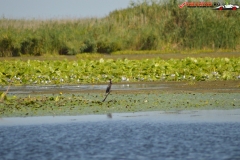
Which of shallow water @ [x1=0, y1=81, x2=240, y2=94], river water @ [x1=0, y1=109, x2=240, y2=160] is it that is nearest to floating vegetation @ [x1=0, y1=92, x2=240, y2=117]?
river water @ [x1=0, y1=109, x2=240, y2=160]

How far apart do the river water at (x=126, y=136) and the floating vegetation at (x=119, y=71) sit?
719 centimetres

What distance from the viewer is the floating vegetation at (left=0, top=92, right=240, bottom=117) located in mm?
14188

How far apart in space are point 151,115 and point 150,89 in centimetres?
471

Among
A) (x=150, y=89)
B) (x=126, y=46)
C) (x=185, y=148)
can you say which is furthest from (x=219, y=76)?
(x=126, y=46)

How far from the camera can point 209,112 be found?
1366 cm

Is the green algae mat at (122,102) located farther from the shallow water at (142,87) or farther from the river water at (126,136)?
the river water at (126,136)

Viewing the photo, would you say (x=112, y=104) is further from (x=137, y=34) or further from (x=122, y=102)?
(x=137, y=34)

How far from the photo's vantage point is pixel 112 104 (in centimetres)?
1485

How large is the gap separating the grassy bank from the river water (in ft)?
63.6

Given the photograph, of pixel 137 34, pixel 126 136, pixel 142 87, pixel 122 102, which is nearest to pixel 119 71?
pixel 142 87

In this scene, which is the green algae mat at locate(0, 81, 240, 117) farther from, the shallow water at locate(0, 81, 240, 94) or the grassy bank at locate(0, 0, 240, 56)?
the grassy bank at locate(0, 0, 240, 56)

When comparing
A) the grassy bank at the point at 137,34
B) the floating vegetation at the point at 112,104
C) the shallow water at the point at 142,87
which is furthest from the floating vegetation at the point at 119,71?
the grassy bank at the point at 137,34

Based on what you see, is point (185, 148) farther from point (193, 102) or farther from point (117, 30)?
point (117, 30)

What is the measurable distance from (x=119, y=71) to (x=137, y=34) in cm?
1261
